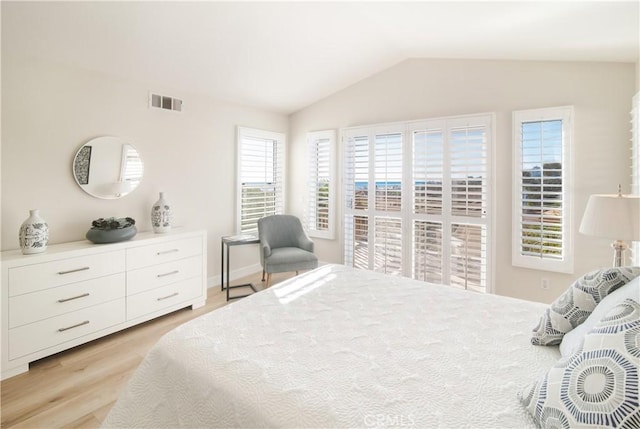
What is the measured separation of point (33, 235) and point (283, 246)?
257 cm

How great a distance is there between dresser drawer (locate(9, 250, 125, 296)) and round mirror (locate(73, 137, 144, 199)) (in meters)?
0.75

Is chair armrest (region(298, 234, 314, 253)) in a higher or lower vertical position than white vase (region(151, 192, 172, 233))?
lower

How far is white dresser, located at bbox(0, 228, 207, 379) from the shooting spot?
2.33 metres

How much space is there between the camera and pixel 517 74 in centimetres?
337

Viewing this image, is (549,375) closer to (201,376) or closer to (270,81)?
(201,376)

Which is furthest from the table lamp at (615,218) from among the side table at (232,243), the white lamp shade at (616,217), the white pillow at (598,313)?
the side table at (232,243)

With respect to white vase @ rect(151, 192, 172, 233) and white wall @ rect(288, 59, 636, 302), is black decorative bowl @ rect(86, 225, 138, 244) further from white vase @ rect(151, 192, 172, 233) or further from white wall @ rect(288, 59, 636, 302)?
white wall @ rect(288, 59, 636, 302)

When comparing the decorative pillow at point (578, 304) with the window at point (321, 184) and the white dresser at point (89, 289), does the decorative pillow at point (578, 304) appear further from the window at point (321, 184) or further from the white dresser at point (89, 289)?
the window at point (321, 184)

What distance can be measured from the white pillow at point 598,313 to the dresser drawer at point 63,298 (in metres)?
3.14

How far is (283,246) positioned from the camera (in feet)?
14.5

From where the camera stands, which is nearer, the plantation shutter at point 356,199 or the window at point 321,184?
the plantation shutter at point 356,199

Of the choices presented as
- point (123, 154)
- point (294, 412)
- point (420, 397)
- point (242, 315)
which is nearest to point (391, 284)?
point (242, 315)

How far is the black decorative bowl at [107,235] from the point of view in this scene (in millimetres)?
2824

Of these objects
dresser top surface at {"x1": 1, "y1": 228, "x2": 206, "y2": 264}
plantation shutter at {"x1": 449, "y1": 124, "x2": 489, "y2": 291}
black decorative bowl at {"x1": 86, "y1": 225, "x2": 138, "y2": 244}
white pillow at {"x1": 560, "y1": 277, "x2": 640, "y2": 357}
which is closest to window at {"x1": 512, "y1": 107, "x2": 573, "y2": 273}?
plantation shutter at {"x1": 449, "y1": 124, "x2": 489, "y2": 291}
